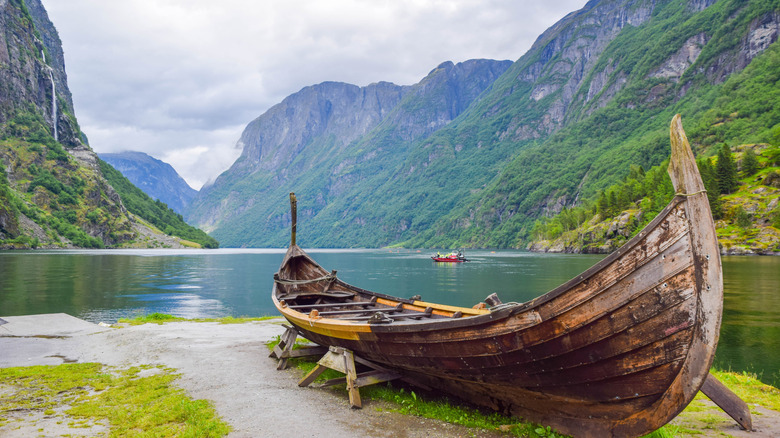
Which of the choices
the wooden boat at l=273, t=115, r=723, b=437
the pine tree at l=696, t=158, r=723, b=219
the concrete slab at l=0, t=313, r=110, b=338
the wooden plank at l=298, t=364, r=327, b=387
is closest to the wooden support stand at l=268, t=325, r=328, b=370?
the wooden plank at l=298, t=364, r=327, b=387

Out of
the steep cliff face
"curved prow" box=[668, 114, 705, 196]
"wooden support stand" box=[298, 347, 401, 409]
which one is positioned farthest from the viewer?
the steep cliff face


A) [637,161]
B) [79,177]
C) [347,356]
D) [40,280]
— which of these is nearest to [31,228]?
[79,177]

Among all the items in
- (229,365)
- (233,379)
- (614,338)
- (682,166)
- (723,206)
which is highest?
(723,206)

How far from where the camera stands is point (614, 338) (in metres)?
5.38

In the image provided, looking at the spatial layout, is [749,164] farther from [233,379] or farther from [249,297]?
[233,379]

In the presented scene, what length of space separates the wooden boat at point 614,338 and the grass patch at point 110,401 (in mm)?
4221

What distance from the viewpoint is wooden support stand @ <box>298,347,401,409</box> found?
8512 mm

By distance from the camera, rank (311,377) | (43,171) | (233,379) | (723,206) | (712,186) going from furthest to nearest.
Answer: (43,171) → (712,186) → (723,206) → (233,379) → (311,377)

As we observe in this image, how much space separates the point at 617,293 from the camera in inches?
206

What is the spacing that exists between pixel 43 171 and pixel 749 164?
736ft

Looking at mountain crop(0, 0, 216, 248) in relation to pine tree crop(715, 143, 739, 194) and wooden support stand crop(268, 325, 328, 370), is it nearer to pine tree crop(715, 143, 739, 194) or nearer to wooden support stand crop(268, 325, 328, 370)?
wooden support stand crop(268, 325, 328, 370)

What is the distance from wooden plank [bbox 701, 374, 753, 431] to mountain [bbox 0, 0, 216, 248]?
539ft

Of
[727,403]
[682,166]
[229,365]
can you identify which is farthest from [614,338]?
[229,365]

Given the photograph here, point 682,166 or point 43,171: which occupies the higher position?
point 43,171
